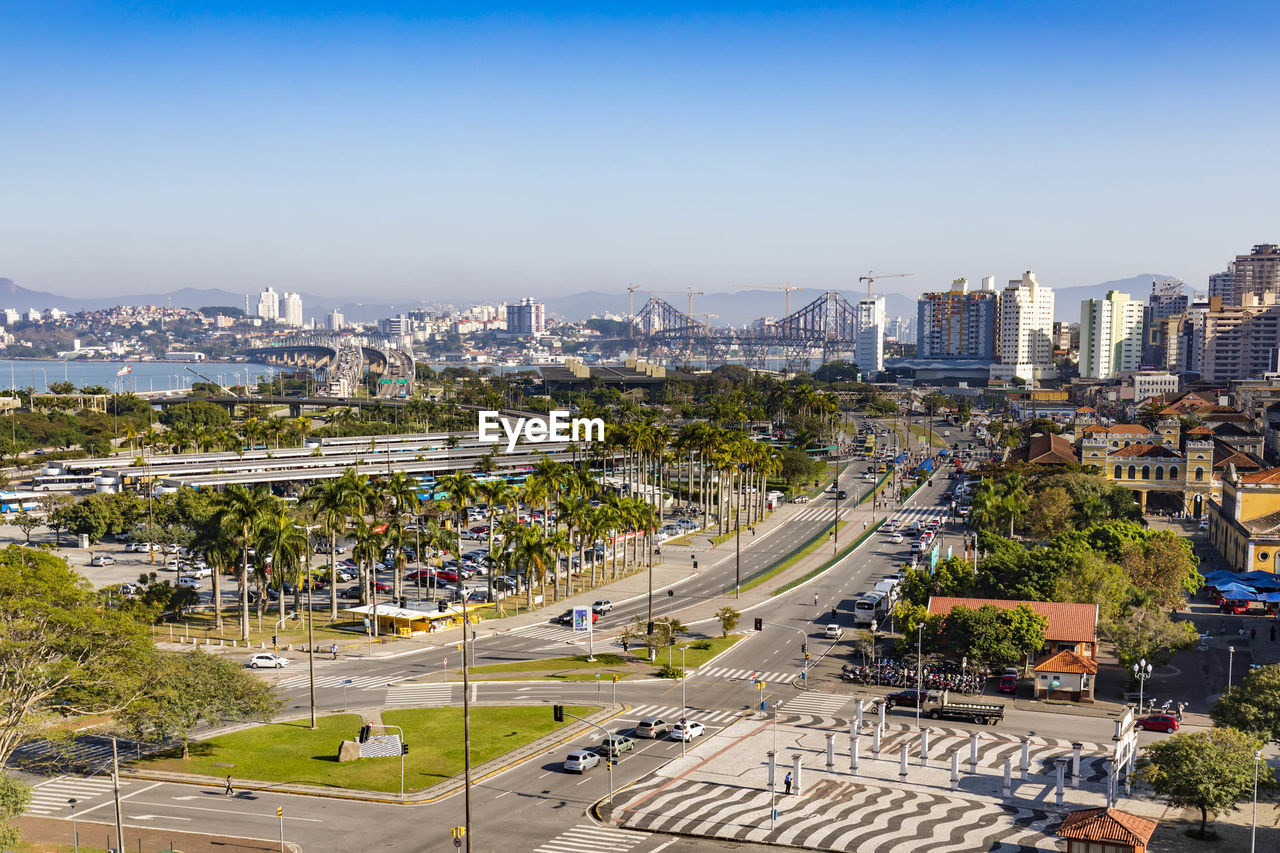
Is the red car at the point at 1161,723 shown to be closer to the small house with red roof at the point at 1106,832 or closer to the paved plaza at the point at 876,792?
the paved plaza at the point at 876,792

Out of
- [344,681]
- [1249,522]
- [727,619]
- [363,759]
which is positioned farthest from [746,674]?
[1249,522]

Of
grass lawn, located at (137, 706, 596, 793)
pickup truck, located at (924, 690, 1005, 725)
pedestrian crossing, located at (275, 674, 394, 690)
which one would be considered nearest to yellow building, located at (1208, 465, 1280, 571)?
pickup truck, located at (924, 690, 1005, 725)

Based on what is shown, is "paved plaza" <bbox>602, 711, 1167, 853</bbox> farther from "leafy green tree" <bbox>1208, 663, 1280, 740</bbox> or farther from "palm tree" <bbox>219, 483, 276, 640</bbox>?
"palm tree" <bbox>219, 483, 276, 640</bbox>

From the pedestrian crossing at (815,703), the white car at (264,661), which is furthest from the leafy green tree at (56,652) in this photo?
the pedestrian crossing at (815,703)

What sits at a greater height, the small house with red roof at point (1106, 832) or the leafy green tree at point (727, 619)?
the small house with red roof at point (1106, 832)

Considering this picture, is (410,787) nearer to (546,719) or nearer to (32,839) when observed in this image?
(546,719)

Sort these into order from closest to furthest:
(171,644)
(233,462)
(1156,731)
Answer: (1156,731) < (171,644) < (233,462)

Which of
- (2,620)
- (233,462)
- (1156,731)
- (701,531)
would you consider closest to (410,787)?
(2,620)
